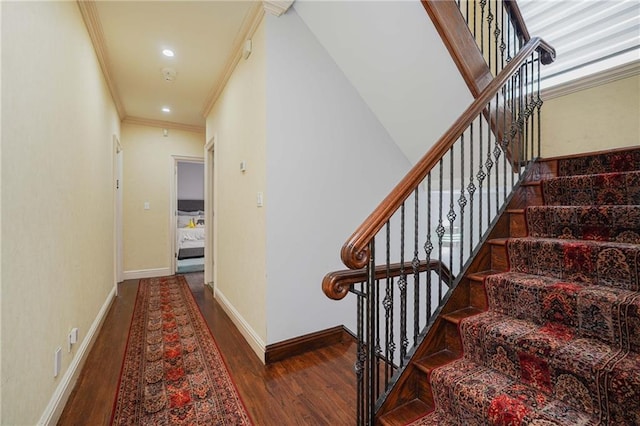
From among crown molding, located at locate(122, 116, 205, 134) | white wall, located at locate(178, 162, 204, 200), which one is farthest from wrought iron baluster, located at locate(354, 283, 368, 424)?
white wall, located at locate(178, 162, 204, 200)

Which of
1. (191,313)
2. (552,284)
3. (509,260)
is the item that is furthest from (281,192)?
(191,313)

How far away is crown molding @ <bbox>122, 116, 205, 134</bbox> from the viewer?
15.5 feet

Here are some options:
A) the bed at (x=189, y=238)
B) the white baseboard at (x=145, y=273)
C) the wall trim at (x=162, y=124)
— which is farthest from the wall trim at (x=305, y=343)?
the wall trim at (x=162, y=124)

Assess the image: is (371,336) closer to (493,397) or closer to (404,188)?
(493,397)

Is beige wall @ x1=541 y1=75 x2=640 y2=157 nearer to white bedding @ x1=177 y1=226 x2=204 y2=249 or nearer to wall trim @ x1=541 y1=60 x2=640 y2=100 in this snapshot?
wall trim @ x1=541 y1=60 x2=640 y2=100

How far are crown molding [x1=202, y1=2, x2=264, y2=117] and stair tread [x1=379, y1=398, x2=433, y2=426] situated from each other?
2714mm

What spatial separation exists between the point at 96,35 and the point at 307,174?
7.40ft

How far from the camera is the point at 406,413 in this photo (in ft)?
4.22

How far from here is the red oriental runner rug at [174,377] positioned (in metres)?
1.63

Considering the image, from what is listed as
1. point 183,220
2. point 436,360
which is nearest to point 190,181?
point 183,220

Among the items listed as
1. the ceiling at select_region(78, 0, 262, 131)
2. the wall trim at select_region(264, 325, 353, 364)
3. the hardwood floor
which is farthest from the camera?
the ceiling at select_region(78, 0, 262, 131)

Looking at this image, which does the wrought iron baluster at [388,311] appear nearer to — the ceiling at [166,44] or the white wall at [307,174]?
the white wall at [307,174]

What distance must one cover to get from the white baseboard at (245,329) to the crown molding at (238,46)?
2505 millimetres

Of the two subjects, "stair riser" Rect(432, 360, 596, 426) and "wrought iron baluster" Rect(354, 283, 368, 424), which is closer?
"stair riser" Rect(432, 360, 596, 426)
